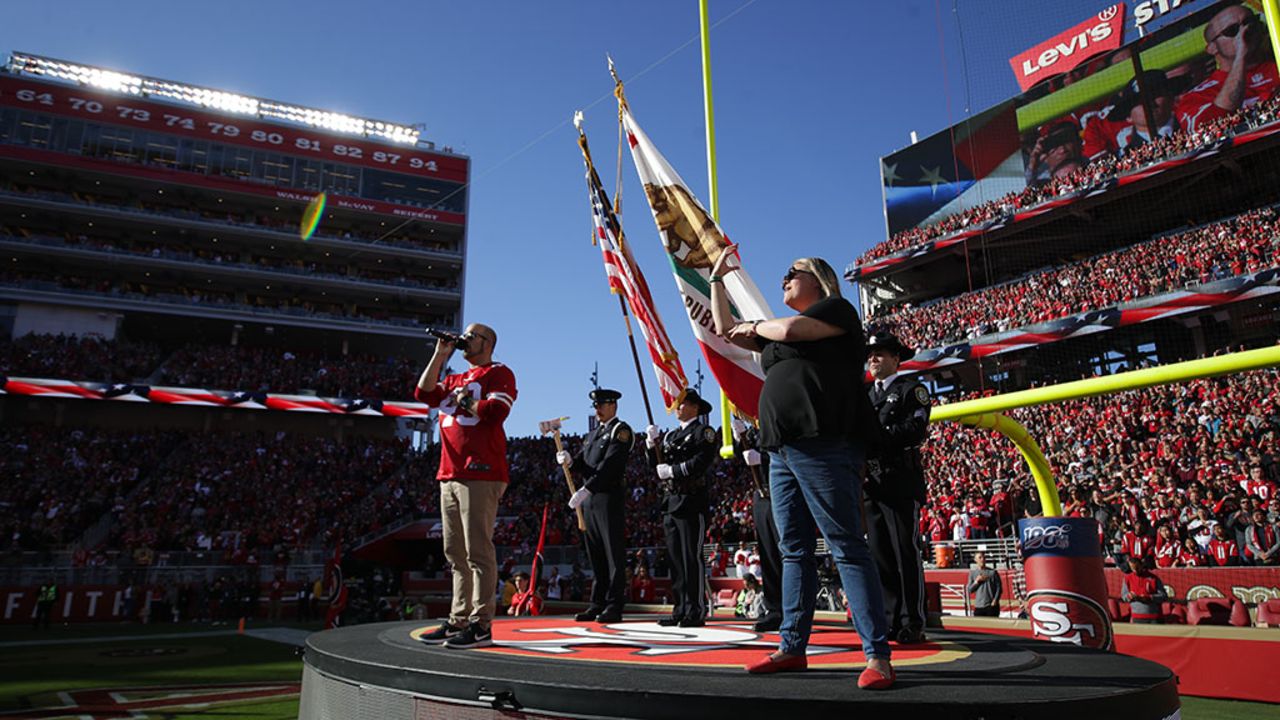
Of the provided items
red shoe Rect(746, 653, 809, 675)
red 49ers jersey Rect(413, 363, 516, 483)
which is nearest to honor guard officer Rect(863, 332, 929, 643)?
red shoe Rect(746, 653, 809, 675)

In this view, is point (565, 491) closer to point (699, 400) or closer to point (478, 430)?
point (699, 400)

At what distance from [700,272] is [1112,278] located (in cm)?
2678

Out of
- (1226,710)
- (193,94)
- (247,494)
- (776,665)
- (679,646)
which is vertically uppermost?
(193,94)

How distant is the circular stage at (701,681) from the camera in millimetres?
2766

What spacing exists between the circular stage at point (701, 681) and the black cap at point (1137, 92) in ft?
118

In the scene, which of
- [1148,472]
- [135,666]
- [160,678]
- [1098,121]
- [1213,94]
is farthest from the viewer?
[1098,121]

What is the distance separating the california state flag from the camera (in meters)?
7.71

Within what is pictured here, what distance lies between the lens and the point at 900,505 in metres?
5.18

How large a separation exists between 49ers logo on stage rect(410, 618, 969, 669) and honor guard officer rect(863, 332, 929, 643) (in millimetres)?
274

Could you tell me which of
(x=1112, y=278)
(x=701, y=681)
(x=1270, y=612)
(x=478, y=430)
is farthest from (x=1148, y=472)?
(x=701, y=681)

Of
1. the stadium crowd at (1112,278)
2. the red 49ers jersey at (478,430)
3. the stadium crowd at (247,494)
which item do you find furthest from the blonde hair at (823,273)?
the stadium crowd at (1112,278)

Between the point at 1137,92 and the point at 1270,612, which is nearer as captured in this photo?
the point at 1270,612

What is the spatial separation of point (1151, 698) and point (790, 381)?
6.20ft

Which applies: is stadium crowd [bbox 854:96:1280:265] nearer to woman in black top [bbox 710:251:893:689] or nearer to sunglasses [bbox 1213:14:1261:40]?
sunglasses [bbox 1213:14:1261:40]
